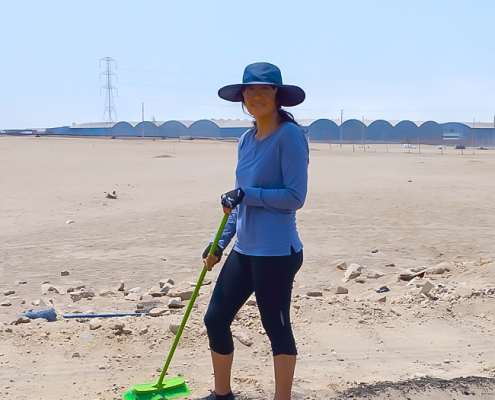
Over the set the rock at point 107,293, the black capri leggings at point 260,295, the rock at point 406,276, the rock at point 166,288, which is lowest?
the rock at point 107,293

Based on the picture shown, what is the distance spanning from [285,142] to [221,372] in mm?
1317

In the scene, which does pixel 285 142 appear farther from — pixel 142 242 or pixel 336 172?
pixel 336 172

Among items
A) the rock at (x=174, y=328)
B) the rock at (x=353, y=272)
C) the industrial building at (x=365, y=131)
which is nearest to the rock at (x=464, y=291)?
the rock at (x=353, y=272)

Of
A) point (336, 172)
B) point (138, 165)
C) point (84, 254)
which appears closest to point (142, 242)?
point (84, 254)

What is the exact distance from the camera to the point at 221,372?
10.9 ft

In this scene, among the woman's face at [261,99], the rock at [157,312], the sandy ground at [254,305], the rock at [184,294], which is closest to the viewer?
the woman's face at [261,99]

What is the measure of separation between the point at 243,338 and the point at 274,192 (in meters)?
1.86

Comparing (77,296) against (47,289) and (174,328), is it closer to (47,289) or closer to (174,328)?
(47,289)

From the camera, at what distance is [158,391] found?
354 centimetres

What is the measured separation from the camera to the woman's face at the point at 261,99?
3.11 meters

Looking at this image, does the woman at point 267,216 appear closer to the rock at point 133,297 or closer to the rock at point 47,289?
the rock at point 133,297

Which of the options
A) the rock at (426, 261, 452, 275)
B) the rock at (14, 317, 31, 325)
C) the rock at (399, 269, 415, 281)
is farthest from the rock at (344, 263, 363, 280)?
the rock at (14, 317, 31, 325)

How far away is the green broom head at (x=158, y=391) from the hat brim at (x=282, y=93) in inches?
67.8

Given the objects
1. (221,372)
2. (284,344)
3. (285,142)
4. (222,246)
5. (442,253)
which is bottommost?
(442,253)
